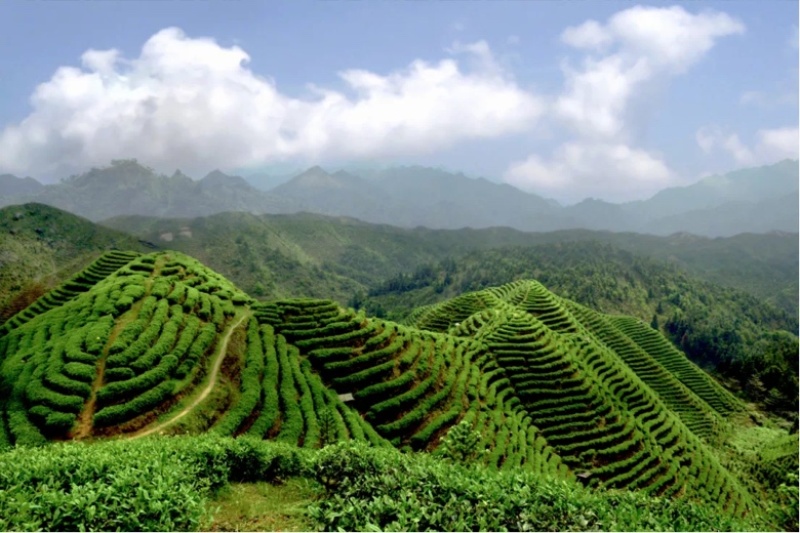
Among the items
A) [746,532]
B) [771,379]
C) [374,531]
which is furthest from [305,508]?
[771,379]

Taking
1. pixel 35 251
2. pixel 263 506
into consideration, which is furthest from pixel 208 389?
pixel 35 251

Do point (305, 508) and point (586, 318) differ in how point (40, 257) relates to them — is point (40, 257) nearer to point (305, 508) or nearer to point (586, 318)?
point (586, 318)

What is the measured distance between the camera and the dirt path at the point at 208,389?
34.0 m

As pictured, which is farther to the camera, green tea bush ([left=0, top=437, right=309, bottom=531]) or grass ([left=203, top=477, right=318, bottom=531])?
grass ([left=203, top=477, right=318, bottom=531])

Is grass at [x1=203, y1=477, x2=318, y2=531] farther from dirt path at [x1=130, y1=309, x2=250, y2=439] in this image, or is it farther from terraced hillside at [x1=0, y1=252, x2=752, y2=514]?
dirt path at [x1=130, y1=309, x2=250, y2=439]

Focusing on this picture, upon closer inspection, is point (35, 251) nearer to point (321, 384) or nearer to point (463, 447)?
point (321, 384)

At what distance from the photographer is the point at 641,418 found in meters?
56.2

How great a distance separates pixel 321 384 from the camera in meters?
44.8

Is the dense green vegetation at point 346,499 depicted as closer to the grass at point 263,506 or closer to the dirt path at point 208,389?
the grass at point 263,506

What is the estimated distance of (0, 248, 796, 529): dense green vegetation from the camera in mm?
16125

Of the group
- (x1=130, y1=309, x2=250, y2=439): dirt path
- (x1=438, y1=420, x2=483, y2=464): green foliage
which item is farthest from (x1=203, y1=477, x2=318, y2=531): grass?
(x1=130, y1=309, x2=250, y2=439): dirt path

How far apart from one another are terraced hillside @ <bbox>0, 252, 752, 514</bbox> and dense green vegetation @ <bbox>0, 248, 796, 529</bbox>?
17 cm

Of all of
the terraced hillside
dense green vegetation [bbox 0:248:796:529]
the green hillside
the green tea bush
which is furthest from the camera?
the green hillside

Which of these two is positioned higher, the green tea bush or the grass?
the green tea bush
